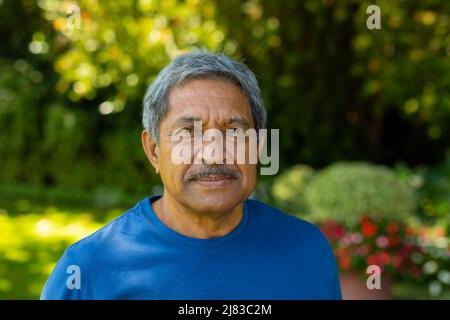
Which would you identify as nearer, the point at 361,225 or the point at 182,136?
the point at 182,136

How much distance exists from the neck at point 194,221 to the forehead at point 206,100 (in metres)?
0.25

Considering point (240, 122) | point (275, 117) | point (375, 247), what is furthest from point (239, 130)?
point (275, 117)

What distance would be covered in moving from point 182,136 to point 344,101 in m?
7.63

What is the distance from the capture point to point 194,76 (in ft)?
5.57

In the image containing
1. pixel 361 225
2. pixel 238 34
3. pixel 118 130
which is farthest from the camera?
pixel 118 130

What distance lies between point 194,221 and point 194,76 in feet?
1.30

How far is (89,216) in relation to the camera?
8.07 m

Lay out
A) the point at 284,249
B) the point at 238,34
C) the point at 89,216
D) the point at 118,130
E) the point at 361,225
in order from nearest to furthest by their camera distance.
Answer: the point at 284,249
the point at 361,225
the point at 238,34
the point at 89,216
the point at 118,130

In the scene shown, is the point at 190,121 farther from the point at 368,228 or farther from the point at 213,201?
the point at 368,228

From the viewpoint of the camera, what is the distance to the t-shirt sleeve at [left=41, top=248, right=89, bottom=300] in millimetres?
1610

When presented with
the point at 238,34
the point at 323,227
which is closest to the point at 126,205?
the point at 238,34

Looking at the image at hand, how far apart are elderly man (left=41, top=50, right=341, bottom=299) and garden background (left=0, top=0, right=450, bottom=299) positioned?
207 centimetres

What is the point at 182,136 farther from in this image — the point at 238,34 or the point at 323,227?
the point at 238,34
